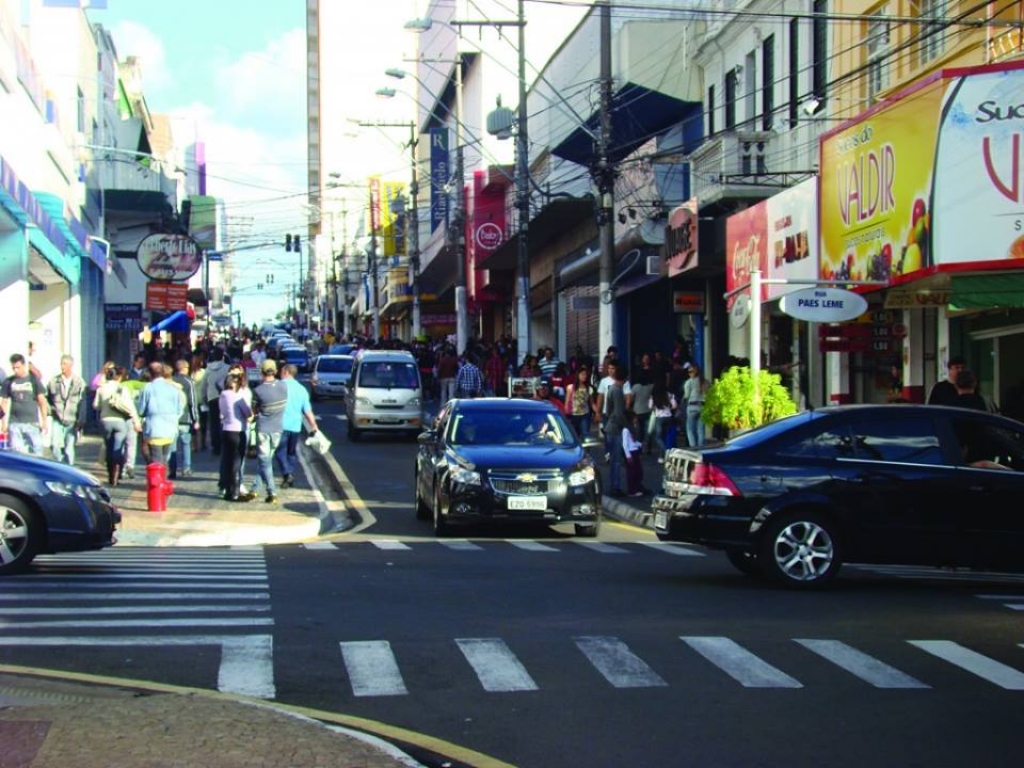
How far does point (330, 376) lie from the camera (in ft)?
156

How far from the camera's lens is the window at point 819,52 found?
2589cm

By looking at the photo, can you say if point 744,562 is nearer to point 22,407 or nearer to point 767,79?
point 22,407

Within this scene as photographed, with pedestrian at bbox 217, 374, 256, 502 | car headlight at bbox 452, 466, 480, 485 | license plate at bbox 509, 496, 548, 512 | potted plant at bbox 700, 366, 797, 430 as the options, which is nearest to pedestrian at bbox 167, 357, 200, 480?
pedestrian at bbox 217, 374, 256, 502

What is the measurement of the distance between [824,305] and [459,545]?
5860mm

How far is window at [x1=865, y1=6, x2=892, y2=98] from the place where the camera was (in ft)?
76.9

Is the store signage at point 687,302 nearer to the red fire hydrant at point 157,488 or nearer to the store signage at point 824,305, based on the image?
the store signage at point 824,305

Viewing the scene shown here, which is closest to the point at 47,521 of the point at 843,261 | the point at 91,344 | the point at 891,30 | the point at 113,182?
the point at 843,261

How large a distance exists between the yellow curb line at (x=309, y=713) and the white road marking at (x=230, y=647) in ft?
0.83

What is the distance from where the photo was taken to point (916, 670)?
8.62 meters

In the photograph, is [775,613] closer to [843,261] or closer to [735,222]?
[843,261]

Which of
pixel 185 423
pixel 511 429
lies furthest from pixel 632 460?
pixel 185 423

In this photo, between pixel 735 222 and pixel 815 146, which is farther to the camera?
pixel 735 222

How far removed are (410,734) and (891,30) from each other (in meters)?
19.0

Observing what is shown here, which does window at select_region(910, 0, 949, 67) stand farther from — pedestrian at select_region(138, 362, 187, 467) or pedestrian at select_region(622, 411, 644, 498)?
pedestrian at select_region(138, 362, 187, 467)
